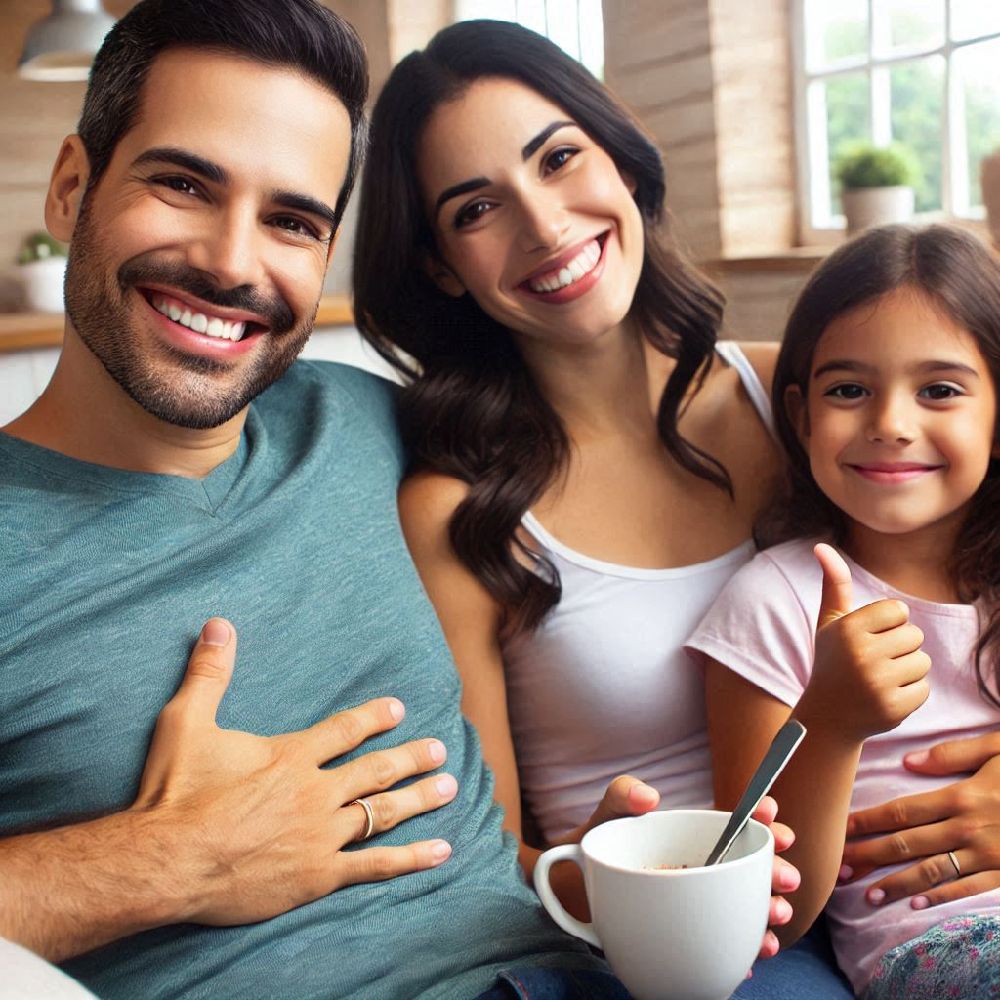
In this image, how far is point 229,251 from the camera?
1249 mm

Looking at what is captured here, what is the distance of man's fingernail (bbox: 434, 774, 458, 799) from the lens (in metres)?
1.28

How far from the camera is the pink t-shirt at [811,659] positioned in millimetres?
1345

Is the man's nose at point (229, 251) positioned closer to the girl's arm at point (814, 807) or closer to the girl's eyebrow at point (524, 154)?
the girl's eyebrow at point (524, 154)

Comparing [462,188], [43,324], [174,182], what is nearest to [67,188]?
[174,182]

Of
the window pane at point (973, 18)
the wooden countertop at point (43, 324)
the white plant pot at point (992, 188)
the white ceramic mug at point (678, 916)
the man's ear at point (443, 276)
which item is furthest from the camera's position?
the wooden countertop at point (43, 324)

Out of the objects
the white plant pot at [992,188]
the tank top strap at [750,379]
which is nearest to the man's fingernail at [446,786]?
the tank top strap at [750,379]

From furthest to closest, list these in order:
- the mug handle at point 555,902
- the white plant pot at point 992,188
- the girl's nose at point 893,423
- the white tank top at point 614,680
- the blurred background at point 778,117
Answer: the blurred background at point 778,117
the white plant pot at point 992,188
the white tank top at point 614,680
the girl's nose at point 893,423
the mug handle at point 555,902

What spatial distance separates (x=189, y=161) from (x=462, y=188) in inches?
14.6

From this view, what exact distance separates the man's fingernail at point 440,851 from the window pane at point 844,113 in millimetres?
2530

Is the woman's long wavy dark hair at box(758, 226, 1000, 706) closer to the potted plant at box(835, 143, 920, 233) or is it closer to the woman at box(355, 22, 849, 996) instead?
the woman at box(355, 22, 849, 996)

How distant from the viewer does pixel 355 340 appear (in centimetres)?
374

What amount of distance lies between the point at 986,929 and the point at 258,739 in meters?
0.66

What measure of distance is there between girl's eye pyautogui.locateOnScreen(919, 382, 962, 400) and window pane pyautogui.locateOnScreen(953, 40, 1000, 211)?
189 centimetres

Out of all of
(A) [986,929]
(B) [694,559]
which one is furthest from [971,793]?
(B) [694,559]
